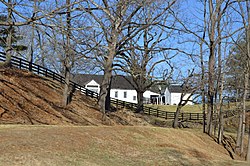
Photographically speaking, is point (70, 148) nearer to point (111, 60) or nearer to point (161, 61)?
point (111, 60)

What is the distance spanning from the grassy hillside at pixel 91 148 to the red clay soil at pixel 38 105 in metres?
5.93

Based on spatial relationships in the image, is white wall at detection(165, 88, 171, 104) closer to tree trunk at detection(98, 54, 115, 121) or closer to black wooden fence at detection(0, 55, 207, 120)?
black wooden fence at detection(0, 55, 207, 120)

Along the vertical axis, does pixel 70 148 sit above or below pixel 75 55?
below

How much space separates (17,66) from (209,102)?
15.5 metres

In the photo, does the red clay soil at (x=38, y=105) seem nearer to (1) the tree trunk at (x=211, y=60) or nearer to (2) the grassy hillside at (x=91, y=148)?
(2) the grassy hillside at (x=91, y=148)

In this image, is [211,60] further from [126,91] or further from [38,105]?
[126,91]

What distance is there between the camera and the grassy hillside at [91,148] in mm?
9943

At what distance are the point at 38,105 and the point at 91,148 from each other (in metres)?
11.2

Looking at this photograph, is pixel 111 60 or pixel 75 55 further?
pixel 111 60

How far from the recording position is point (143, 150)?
14.0 m

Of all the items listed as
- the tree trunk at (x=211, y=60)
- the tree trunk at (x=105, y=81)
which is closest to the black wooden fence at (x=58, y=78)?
the tree trunk at (x=105, y=81)

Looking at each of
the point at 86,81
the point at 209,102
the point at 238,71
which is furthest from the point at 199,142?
the point at 86,81

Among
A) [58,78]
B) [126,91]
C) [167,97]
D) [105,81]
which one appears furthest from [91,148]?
[167,97]

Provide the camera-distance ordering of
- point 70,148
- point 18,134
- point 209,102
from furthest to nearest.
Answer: point 209,102, point 18,134, point 70,148
